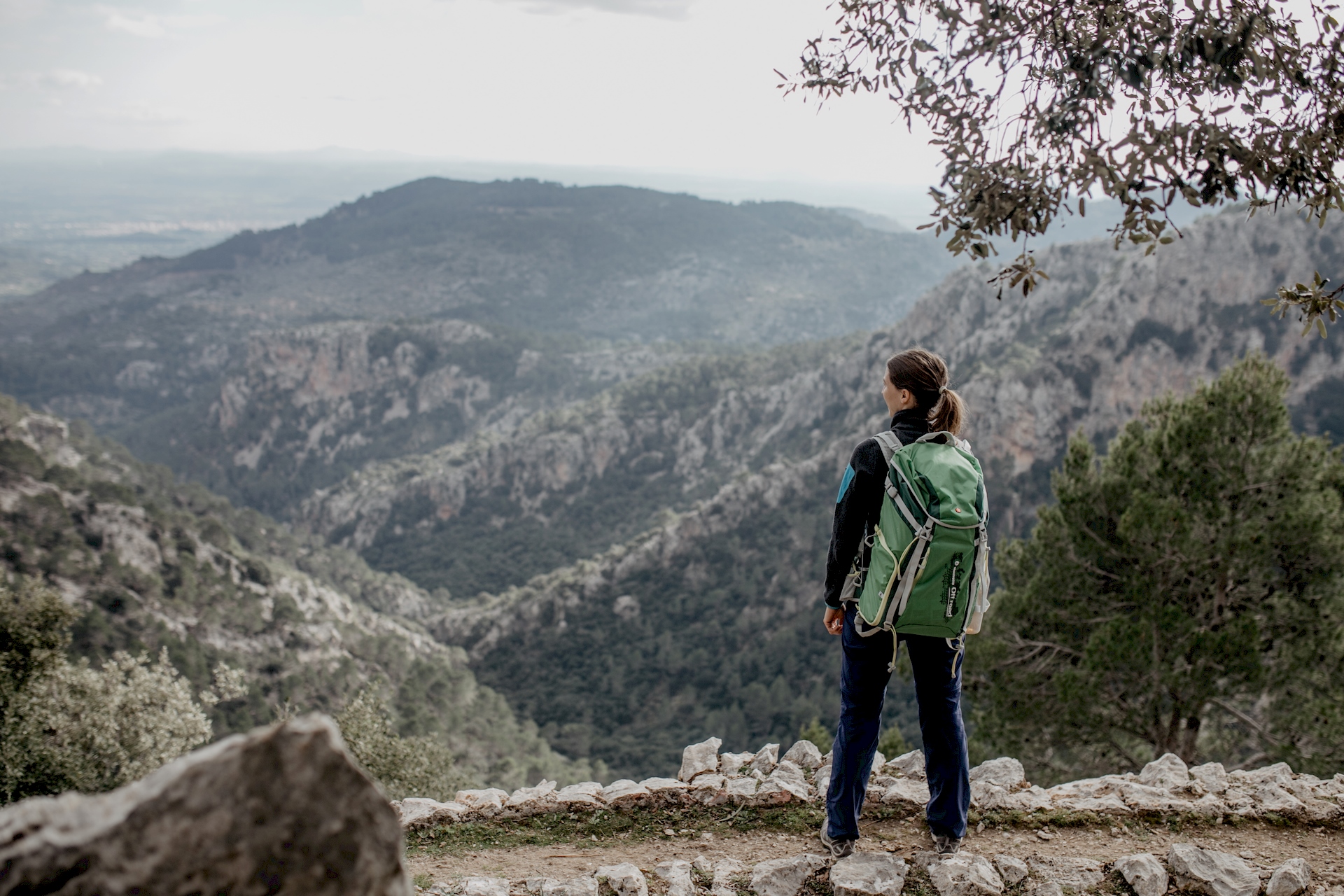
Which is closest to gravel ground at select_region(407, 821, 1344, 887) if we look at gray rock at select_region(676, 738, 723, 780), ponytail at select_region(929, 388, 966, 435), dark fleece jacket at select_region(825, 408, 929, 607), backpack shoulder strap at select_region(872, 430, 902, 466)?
gray rock at select_region(676, 738, 723, 780)

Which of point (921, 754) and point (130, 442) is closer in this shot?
point (921, 754)

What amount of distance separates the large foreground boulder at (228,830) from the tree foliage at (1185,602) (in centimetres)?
1089

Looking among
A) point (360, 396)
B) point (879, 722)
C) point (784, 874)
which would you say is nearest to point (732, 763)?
point (784, 874)

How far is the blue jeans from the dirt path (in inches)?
15.9

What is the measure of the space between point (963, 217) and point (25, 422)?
6540cm

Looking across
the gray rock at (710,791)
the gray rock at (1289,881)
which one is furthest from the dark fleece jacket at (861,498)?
the gray rock at (1289,881)

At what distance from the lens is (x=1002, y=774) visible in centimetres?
627

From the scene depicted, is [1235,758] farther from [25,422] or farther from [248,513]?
[248,513]

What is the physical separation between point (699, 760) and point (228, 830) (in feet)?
16.1

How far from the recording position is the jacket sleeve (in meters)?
4.14

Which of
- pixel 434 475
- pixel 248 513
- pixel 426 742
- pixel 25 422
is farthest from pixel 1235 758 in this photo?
pixel 434 475

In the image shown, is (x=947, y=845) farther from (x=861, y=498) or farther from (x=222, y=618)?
(x=222, y=618)

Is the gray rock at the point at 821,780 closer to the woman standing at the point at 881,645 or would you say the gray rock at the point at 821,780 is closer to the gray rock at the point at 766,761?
the gray rock at the point at 766,761

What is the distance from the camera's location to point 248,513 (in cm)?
6669
